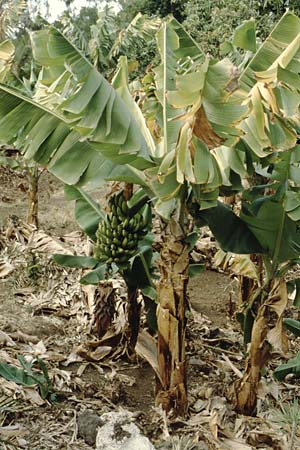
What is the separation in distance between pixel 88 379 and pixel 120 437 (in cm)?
149

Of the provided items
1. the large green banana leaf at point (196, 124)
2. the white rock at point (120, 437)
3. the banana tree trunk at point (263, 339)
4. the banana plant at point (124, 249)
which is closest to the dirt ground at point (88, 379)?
the banana tree trunk at point (263, 339)

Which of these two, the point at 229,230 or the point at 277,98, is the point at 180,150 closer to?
the point at 277,98

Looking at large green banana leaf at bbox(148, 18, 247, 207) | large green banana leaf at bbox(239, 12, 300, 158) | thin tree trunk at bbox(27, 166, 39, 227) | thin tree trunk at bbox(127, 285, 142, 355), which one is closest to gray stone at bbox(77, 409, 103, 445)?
thin tree trunk at bbox(127, 285, 142, 355)

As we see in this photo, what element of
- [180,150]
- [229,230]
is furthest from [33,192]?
[180,150]

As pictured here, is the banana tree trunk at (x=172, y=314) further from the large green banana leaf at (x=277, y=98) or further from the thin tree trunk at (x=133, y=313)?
the thin tree trunk at (x=133, y=313)

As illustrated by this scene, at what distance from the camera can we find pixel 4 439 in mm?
3531

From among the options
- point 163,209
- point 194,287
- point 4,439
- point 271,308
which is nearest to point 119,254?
point 163,209

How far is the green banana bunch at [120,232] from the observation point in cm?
413

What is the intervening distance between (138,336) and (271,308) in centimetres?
123

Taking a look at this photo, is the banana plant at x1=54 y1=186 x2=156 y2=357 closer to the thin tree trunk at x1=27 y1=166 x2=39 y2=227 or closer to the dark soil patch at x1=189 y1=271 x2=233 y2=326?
the dark soil patch at x1=189 y1=271 x2=233 y2=326

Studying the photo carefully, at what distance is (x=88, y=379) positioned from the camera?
4.74 meters

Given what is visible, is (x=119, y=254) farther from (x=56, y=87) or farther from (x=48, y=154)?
(x=56, y=87)

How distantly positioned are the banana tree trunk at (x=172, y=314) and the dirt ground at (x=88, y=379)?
208 millimetres

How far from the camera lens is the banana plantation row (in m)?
3.07
